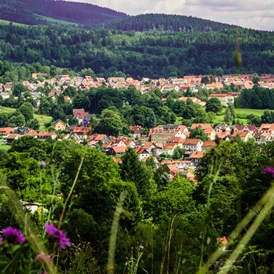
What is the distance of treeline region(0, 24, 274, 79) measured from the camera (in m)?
88.6

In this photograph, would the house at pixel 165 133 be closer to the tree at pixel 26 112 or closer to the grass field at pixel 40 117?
the grass field at pixel 40 117

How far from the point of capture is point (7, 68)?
253ft

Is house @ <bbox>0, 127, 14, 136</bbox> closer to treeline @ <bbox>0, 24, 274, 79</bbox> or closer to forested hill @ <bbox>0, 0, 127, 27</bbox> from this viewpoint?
treeline @ <bbox>0, 24, 274, 79</bbox>

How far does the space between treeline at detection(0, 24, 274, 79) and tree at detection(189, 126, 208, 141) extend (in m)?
37.7

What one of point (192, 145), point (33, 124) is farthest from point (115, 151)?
point (33, 124)

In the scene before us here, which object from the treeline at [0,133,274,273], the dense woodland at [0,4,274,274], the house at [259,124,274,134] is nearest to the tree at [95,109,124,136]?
the dense woodland at [0,4,274,274]

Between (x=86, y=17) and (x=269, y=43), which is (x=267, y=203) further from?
(x=86, y=17)

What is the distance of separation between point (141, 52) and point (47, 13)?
81093 millimetres

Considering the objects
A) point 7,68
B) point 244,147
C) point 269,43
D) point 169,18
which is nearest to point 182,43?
point 269,43

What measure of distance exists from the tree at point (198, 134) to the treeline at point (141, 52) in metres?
37.7

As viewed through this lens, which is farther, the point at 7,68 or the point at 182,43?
the point at 182,43

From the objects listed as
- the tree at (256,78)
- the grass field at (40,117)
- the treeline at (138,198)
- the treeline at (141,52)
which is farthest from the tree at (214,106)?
the treeline at (138,198)

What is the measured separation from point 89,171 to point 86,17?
176 m

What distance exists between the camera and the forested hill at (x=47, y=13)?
473ft
